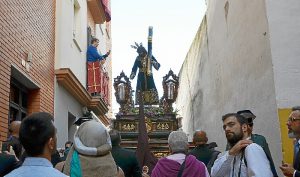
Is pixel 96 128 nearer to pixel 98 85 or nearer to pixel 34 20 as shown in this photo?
pixel 34 20

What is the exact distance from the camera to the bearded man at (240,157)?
3.80 meters

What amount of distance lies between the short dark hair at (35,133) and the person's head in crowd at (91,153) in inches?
27.9

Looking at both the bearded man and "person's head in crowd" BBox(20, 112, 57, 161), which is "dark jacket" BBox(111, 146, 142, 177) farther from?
"person's head in crowd" BBox(20, 112, 57, 161)

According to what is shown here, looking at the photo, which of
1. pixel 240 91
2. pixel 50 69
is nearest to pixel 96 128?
pixel 50 69

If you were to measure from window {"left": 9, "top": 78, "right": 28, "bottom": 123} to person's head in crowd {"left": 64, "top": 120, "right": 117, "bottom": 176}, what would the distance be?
5.34 m

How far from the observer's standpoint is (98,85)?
15383 millimetres

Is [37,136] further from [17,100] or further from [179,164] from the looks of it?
[17,100]

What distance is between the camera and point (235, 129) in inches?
169

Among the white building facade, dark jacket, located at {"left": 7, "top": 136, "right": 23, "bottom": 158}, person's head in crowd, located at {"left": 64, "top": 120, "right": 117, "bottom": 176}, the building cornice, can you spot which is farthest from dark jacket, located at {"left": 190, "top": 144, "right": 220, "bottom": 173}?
the building cornice

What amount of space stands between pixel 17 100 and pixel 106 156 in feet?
19.9

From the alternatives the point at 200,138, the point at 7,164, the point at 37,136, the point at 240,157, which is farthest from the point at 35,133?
the point at 200,138

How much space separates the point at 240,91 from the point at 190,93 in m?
12.0

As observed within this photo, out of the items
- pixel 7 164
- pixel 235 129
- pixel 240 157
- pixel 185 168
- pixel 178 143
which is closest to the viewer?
pixel 7 164

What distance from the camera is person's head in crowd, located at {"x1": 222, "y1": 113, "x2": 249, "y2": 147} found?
427 centimetres
